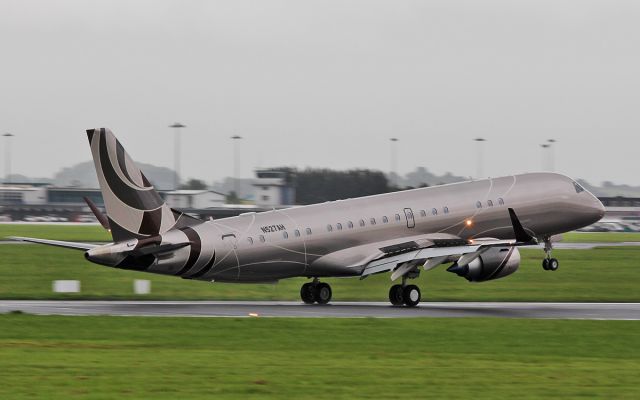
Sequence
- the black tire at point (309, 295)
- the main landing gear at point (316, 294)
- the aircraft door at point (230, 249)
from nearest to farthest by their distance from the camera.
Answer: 1. the aircraft door at point (230, 249)
2. the main landing gear at point (316, 294)
3. the black tire at point (309, 295)

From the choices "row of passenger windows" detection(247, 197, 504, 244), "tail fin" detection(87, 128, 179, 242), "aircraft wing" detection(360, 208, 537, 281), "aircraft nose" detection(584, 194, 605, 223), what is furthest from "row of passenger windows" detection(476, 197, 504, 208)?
"tail fin" detection(87, 128, 179, 242)

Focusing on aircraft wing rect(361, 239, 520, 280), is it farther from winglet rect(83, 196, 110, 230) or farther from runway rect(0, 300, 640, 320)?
winglet rect(83, 196, 110, 230)

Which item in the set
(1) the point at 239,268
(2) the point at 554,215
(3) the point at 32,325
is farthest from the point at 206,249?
(2) the point at 554,215

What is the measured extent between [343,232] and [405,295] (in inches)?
152

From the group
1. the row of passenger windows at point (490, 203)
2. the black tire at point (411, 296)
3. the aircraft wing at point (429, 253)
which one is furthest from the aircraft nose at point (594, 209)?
the black tire at point (411, 296)

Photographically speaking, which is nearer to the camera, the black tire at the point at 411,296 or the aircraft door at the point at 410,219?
the black tire at the point at 411,296

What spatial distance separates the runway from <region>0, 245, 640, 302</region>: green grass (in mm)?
4251

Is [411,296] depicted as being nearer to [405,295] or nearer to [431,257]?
[405,295]

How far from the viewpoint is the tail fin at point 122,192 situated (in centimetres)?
4272

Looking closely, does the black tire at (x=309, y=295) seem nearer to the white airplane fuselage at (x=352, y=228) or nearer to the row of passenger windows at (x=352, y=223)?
the white airplane fuselage at (x=352, y=228)

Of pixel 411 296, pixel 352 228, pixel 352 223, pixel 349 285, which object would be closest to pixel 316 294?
pixel 352 228

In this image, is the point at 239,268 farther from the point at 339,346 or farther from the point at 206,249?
the point at 339,346

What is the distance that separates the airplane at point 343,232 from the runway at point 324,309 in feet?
4.75

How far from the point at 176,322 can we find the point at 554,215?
22.8 metres
